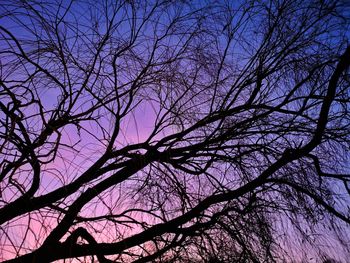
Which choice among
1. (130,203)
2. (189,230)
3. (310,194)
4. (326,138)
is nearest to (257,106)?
(326,138)

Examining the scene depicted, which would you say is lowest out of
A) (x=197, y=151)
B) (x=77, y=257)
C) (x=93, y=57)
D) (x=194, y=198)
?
(x=77, y=257)

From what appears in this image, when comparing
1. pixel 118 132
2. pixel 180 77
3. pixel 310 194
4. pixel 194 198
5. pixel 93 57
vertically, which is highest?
pixel 93 57

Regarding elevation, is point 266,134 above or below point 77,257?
above

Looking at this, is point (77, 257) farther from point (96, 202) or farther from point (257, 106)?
point (257, 106)

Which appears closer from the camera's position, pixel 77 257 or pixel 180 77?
pixel 77 257

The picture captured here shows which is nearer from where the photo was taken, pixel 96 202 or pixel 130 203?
pixel 96 202

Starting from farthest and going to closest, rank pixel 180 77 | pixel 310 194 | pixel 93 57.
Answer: pixel 180 77 → pixel 93 57 → pixel 310 194

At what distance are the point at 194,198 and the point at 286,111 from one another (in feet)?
3.48

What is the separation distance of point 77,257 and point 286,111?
1.96m

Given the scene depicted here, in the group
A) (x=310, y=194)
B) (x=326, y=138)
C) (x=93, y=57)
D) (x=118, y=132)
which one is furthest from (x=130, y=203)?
(x=326, y=138)

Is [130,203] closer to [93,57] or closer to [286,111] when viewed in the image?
[93,57]

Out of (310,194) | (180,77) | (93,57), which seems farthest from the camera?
(180,77)

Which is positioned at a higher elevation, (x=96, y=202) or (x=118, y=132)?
(x=118, y=132)

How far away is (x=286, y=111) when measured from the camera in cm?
293
